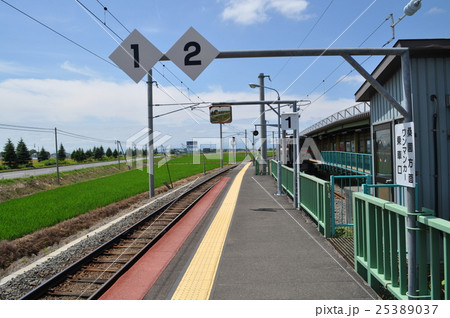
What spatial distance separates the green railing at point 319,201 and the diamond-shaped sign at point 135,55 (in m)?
4.45

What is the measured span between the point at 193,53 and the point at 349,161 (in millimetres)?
15844

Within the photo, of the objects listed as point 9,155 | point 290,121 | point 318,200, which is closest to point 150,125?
point 290,121

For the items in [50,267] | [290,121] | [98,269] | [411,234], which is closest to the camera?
[411,234]

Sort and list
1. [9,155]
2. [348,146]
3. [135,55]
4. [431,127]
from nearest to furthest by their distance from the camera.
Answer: [135,55]
[431,127]
[348,146]
[9,155]

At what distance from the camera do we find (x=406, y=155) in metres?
3.51

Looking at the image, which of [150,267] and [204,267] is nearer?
[204,267]

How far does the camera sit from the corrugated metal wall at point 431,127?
6.12 m

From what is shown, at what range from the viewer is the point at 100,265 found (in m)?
6.70

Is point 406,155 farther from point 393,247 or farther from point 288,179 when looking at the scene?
point 288,179

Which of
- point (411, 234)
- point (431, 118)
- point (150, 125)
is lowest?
point (411, 234)

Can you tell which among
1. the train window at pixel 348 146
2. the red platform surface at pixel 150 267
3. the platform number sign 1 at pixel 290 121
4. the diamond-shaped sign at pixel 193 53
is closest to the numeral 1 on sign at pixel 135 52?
the diamond-shaped sign at pixel 193 53

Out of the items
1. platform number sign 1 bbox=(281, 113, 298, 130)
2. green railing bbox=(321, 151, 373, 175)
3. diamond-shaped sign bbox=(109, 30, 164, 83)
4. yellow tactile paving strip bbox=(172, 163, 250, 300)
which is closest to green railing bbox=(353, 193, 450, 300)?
yellow tactile paving strip bbox=(172, 163, 250, 300)

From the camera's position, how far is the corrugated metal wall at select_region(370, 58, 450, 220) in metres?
6.12

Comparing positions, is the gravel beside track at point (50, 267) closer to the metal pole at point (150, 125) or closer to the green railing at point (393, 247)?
the green railing at point (393, 247)
